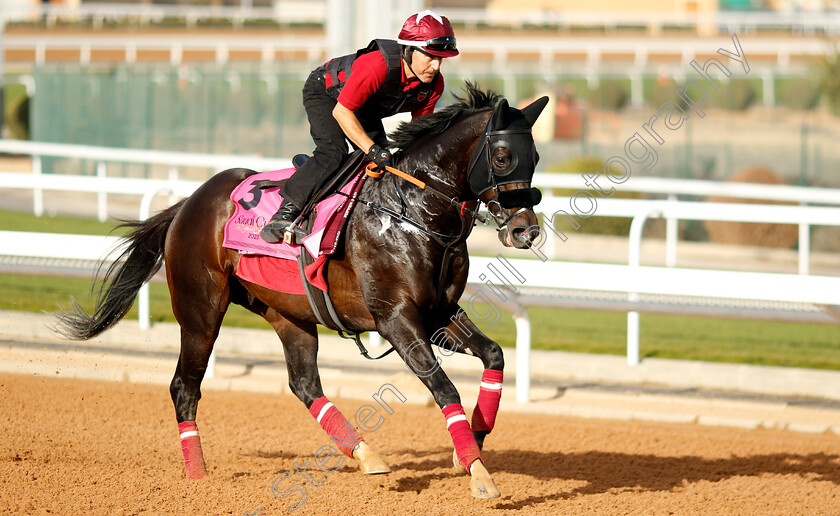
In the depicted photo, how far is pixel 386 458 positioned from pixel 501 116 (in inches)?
79.3

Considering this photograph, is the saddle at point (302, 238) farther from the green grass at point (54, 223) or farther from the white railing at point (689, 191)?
the green grass at point (54, 223)

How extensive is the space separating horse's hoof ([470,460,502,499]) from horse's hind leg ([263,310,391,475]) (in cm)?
77

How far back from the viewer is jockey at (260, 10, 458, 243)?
4066 mm

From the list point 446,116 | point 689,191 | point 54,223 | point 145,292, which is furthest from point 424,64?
point 54,223

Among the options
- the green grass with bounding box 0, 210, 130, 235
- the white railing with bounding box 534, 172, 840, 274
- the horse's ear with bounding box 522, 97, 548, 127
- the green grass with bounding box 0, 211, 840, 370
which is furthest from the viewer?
the green grass with bounding box 0, 210, 130, 235

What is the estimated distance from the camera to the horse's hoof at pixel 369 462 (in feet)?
14.1

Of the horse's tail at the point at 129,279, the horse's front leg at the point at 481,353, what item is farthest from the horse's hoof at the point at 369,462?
the horse's tail at the point at 129,279

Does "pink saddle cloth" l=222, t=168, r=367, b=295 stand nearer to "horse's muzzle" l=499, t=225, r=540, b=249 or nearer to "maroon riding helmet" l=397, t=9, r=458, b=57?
"maroon riding helmet" l=397, t=9, r=458, b=57

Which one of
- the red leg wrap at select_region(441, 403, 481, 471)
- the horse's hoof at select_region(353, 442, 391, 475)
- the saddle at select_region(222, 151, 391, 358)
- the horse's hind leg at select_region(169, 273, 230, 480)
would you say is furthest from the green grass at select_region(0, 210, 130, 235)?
the red leg wrap at select_region(441, 403, 481, 471)

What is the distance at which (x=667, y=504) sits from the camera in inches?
167

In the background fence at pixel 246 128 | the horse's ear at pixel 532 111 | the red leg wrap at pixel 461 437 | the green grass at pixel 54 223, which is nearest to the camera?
the red leg wrap at pixel 461 437

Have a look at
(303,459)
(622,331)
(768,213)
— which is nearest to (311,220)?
(303,459)

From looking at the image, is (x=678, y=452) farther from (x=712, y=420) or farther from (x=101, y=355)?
(x=101, y=355)

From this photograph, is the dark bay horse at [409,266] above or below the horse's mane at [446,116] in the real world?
below
